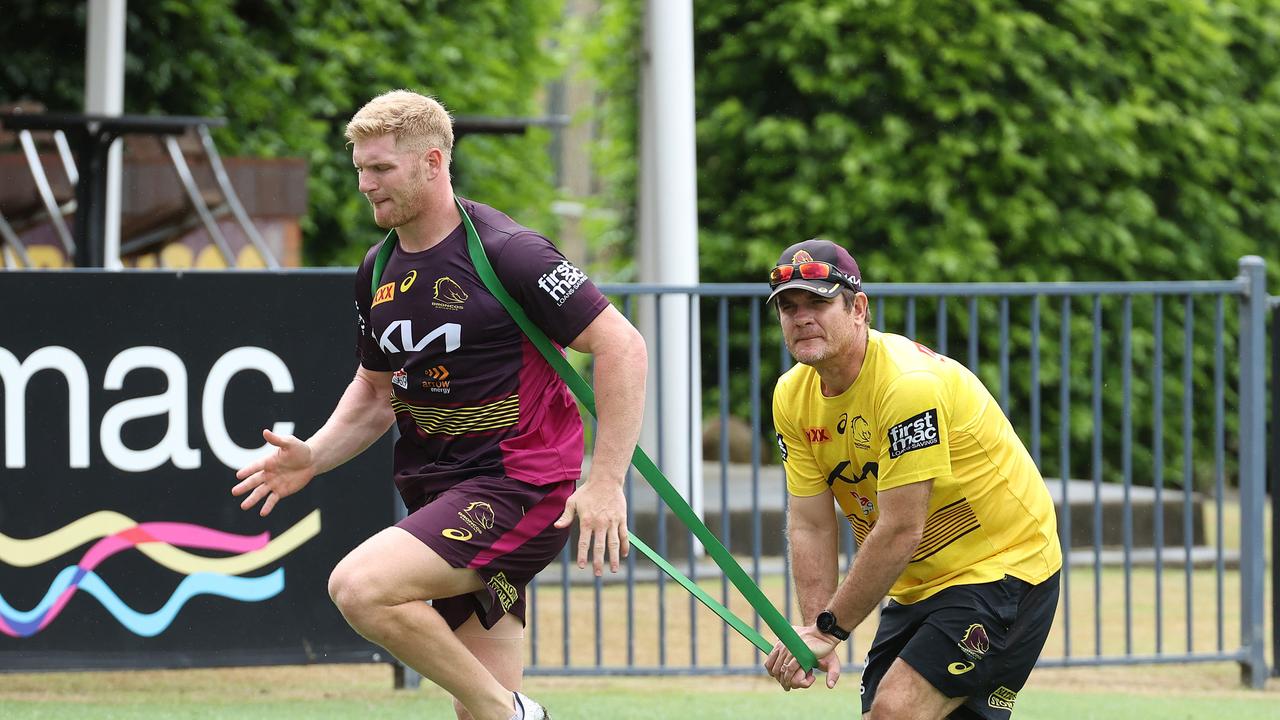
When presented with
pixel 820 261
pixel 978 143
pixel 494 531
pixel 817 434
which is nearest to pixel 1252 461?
pixel 817 434

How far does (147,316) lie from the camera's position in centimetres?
637

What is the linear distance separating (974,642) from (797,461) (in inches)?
27.7

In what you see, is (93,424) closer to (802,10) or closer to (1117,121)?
(802,10)

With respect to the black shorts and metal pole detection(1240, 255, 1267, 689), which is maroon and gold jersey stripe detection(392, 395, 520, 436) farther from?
metal pole detection(1240, 255, 1267, 689)

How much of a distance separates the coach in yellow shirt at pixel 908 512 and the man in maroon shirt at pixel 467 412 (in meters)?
0.54

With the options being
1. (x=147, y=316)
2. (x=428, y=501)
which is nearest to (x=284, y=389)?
(x=147, y=316)

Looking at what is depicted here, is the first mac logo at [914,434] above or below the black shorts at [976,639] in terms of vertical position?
above

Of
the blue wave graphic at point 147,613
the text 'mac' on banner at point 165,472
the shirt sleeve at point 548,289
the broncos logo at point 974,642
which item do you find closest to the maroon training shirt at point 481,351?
the shirt sleeve at point 548,289

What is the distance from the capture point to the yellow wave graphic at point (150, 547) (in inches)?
248

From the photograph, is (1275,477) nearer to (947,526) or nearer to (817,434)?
(947,526)

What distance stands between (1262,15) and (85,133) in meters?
10.9

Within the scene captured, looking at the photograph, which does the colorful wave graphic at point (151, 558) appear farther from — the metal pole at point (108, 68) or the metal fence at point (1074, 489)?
the metal pole at point (108, 68)

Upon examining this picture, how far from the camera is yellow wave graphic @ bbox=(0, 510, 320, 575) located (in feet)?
20.6

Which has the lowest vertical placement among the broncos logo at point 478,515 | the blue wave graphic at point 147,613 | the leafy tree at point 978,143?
the blue wave graphic at point 147,613
